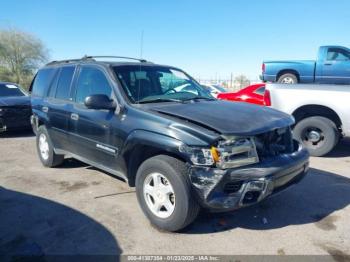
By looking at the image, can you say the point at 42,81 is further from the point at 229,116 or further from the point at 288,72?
the point at 288,72

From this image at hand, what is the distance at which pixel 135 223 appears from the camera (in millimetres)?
3732

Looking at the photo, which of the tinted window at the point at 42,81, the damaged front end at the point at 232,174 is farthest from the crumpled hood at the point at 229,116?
the tinted window at the point at 42,81

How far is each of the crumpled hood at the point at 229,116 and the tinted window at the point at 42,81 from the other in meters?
2.81

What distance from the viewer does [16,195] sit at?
4582 mm

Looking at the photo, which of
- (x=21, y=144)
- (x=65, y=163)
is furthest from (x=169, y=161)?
(x=21, y=144)

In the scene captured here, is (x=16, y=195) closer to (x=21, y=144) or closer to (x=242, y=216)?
(x=242, y=216)

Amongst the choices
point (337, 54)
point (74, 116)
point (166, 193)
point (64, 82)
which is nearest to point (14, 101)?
point (64, 82)

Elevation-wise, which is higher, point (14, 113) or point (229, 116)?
point (229, 116)

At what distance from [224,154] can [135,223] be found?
4.55 feet

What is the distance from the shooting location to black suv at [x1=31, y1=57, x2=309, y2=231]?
3.15m

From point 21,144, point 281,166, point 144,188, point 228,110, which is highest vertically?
point 228,110

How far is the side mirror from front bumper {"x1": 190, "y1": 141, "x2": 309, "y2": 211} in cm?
143

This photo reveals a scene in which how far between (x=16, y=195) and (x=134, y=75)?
2.35 metres

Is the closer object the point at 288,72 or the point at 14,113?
the point at 14,113
